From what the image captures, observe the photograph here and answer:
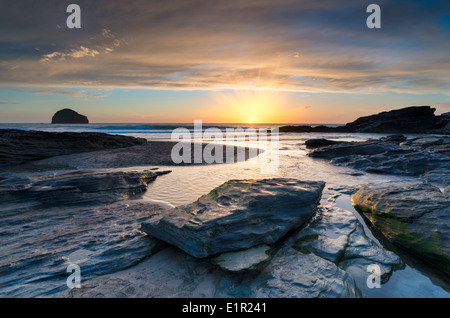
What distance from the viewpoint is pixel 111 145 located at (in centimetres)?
1880

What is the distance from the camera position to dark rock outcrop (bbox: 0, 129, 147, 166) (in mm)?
12172

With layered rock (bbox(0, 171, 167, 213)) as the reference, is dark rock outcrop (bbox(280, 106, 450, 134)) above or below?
above

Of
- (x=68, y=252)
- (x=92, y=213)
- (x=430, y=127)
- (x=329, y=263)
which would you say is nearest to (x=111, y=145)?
(x=92, y=213)

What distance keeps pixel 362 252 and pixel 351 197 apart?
3322 mm

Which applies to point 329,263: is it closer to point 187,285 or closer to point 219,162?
point 187,285

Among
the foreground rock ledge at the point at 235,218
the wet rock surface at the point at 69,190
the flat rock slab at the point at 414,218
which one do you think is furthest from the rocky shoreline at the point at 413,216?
the wet rock surface at the point at 69,190

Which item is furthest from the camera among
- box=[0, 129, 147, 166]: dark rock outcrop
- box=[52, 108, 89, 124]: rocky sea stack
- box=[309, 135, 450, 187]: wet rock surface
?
box=[52, 108, 89, 124]: rocky sea stack

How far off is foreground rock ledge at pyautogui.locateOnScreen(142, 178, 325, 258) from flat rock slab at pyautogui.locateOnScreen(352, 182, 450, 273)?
1.31 metres

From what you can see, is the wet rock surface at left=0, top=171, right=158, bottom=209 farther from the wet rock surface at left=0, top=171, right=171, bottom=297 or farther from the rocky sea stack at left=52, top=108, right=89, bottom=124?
the rocky sea stack at left=52, top=108, right=89, bottom=124

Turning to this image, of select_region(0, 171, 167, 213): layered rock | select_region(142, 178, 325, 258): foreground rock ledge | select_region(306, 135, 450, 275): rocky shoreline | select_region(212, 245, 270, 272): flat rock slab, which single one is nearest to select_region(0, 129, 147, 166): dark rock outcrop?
select_region(0, 171, 167, 213): layered rock

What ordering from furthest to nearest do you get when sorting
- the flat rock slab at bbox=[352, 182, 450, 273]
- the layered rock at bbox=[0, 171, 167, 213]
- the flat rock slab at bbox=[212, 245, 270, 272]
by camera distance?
the layered rock at bbox=[0, 171, 167, 213]
the flat rock slab at bbox=[352, 182, 450, 273]
the flat rock slab at bbox=[212, 245, 270, 272]

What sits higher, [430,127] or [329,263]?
[430,127]

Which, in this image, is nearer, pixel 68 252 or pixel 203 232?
pixel 203 232

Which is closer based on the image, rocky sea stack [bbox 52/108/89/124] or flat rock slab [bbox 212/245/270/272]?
flat rock slab [bbox 212/245/270/272]
